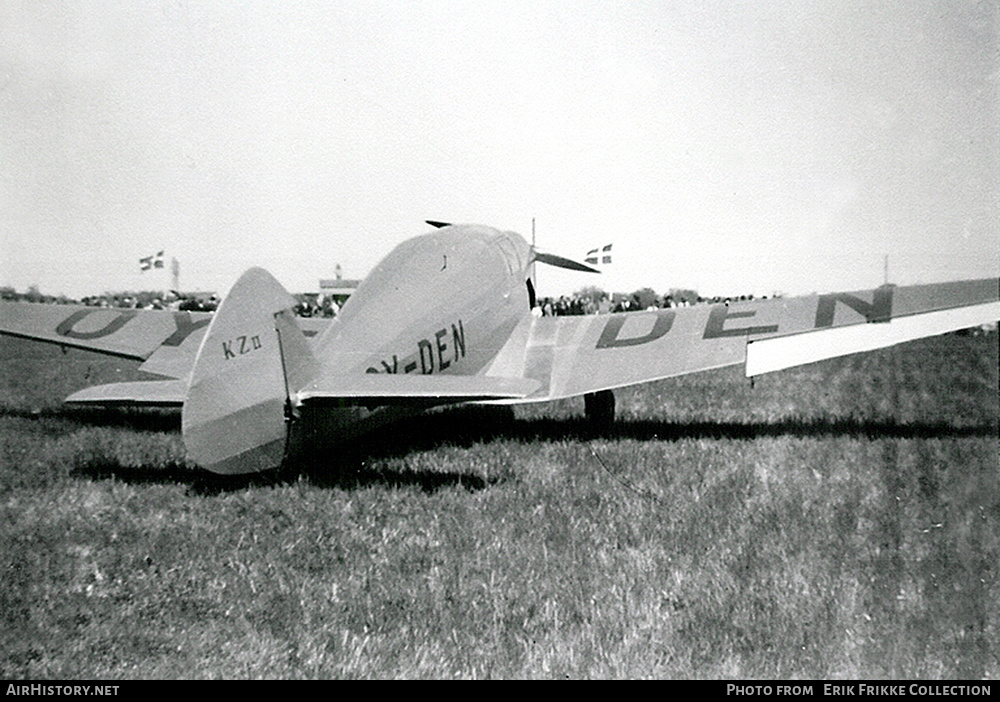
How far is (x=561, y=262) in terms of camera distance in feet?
38.6

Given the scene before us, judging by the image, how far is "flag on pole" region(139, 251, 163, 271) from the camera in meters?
6.00

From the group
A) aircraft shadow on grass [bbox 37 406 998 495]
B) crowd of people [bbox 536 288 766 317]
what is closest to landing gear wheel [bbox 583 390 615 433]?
aircraft shadow on grass [bbox 37 406 998 495]

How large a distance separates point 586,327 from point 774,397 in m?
2.75

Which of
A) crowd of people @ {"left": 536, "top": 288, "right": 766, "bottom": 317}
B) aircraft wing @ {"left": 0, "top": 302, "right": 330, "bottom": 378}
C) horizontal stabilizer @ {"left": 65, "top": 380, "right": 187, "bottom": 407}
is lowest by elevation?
crowd of people @ {"left": 536, "top": 288, "right": 766, "bottom": 317}

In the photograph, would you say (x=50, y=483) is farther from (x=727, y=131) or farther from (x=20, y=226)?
(x=727, y=131)

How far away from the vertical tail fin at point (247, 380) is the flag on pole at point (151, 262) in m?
1.49

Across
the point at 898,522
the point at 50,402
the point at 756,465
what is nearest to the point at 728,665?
the point at 898,522

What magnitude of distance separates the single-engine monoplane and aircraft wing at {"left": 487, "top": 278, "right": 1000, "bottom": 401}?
0.07ft

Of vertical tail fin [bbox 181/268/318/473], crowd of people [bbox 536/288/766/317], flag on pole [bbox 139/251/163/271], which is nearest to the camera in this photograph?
vertical tail fin [bbox 181/268/318/473]

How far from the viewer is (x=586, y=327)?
9.18 meters

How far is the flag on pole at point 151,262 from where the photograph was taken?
600 cm

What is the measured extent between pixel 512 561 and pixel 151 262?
13.3 feet

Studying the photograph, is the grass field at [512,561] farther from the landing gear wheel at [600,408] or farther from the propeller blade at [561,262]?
the propeller blade at [561,262]

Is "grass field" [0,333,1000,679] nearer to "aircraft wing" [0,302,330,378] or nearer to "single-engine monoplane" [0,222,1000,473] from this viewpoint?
"single-engine monoplane" [0,222,1000,473]
